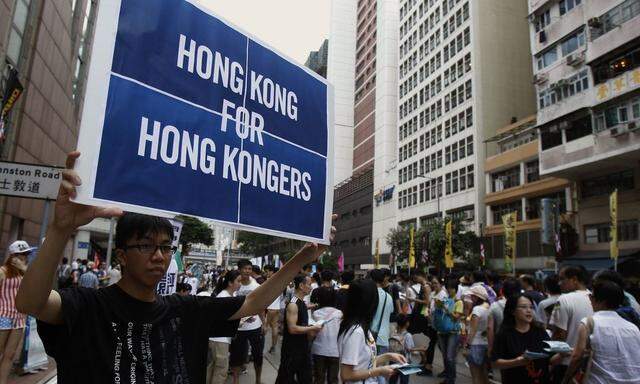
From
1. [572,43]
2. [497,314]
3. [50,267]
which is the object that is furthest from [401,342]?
[572,43]

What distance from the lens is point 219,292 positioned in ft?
23.6

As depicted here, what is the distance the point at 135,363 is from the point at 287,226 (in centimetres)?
116

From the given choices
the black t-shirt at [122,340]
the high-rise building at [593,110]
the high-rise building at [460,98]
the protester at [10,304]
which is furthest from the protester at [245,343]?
the high-rise building at [460,98]

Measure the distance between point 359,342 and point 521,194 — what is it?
110ft

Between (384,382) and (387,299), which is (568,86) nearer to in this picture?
(387,299)

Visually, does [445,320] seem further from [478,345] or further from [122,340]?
[122,340]

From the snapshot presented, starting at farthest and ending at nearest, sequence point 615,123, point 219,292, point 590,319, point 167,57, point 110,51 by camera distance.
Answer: point 615,123, point 219,292, point 590,319, point 167,57, point 110,51

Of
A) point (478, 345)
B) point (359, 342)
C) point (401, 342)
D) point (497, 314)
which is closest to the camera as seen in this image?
point (359, 342)

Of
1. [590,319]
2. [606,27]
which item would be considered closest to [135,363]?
[590,319]

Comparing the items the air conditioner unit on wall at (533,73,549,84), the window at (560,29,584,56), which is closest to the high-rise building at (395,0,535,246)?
the air conditioner unit on wall at (533,73,549,84)

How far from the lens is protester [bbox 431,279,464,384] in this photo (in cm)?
770

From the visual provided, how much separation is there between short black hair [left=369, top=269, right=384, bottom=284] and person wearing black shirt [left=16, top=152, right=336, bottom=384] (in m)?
5.55

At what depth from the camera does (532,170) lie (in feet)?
110

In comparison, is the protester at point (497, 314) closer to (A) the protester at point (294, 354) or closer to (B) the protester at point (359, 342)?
(A) the protester at point (294, 354)
